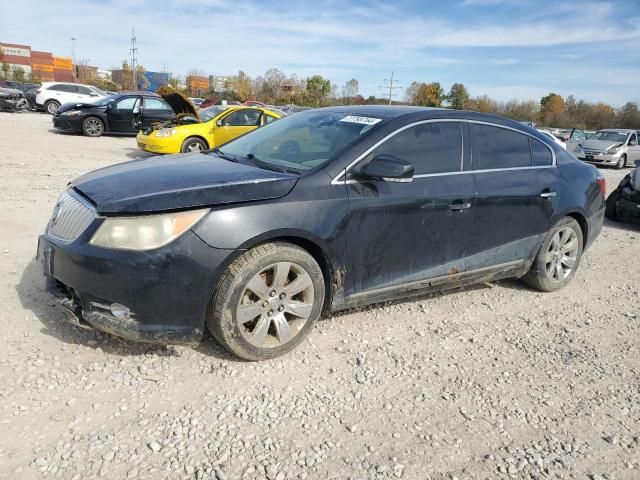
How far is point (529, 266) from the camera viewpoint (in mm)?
4480

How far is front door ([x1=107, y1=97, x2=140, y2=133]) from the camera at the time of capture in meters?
15.4

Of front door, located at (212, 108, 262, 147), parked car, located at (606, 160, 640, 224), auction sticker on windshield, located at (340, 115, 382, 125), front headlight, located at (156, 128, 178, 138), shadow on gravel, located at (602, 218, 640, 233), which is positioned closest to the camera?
auction sticker on windshield, located at (340, 115, 382, 125)

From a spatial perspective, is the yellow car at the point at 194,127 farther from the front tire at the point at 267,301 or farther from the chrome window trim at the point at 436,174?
the front tire at the point at 267,301

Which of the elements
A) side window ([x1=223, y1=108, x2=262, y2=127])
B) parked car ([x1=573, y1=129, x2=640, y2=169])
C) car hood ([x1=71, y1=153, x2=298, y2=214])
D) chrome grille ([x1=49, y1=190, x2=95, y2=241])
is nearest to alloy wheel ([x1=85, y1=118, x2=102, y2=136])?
side window ([x1=223, y1=108, x2=262, y2=127])

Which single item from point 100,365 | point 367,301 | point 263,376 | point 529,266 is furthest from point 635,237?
point 100,365

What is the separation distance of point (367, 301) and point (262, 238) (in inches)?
39.9

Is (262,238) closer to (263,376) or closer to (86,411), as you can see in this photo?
(263,376)

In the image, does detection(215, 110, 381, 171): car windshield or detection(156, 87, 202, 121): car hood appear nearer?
detection(215, 110, 381, 171): car windshield

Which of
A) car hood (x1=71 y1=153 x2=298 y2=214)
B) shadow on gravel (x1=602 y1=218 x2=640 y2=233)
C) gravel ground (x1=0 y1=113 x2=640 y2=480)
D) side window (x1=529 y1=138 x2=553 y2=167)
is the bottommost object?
gravel ground (x1=0 y1=113 x2=640 y2=480)

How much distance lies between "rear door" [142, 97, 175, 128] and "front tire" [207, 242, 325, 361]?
12999 mm

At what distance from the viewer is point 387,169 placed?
125 inches

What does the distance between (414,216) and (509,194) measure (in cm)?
103

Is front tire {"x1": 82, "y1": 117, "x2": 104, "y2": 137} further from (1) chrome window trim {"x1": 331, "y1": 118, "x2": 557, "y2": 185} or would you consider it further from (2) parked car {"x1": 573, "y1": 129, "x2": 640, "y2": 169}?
(2) parked car {"x1": 573, "y1": 129, "x2": 640, "y2": 169}

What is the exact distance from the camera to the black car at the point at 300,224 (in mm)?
2717
